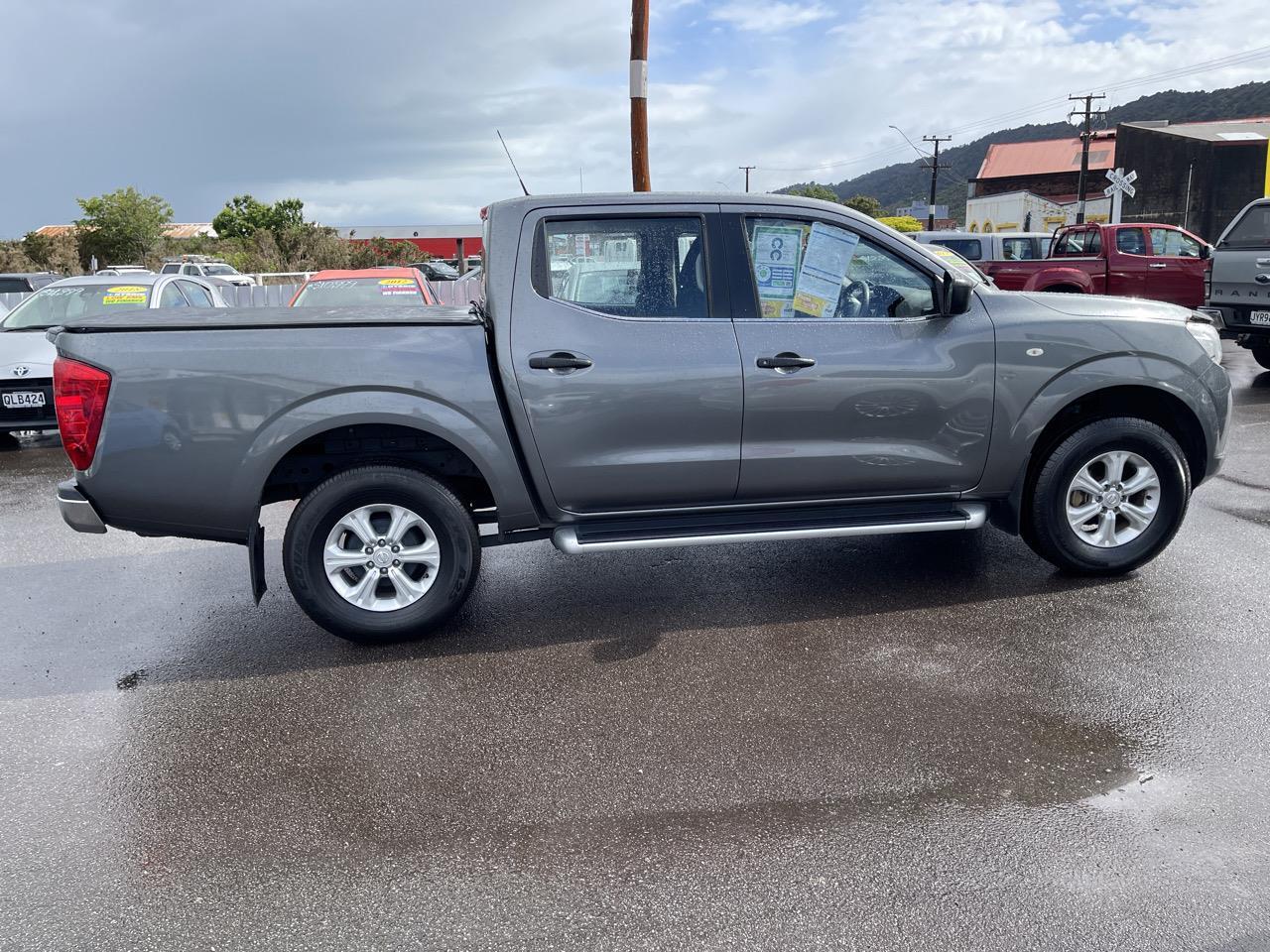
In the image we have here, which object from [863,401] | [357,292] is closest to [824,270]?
[863,401]

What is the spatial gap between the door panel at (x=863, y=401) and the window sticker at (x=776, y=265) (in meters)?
0.07

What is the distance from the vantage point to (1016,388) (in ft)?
16.1

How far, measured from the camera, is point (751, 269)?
4809 millimetres

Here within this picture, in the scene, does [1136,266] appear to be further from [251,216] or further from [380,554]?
[251,216]

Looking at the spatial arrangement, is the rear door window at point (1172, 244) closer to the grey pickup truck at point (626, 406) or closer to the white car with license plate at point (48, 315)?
the grey pickup truck at point (626, 406)

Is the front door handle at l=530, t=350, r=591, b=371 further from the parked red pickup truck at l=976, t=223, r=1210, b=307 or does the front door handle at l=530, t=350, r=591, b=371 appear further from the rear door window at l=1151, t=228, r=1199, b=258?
the rear door window at l=1151, t=228, r=1199, b=258

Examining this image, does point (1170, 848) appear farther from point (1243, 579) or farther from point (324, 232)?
point (324, 232)

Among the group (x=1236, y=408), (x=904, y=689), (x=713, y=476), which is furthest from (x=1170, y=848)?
(x=1236, y=408)

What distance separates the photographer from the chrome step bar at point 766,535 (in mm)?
4605

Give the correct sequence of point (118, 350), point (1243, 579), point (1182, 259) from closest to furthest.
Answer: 1. point (118, 350)
2. point (1243, 579)
3. point (1182, 259)

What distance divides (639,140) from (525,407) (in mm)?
9620

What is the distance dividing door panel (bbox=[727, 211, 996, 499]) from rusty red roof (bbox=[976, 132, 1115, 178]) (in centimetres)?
8148

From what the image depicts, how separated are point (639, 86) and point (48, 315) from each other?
24.7 feet

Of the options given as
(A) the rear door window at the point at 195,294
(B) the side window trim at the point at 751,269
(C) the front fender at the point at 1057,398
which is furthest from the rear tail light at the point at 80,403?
(A) the rear door window at the point at 195,294
